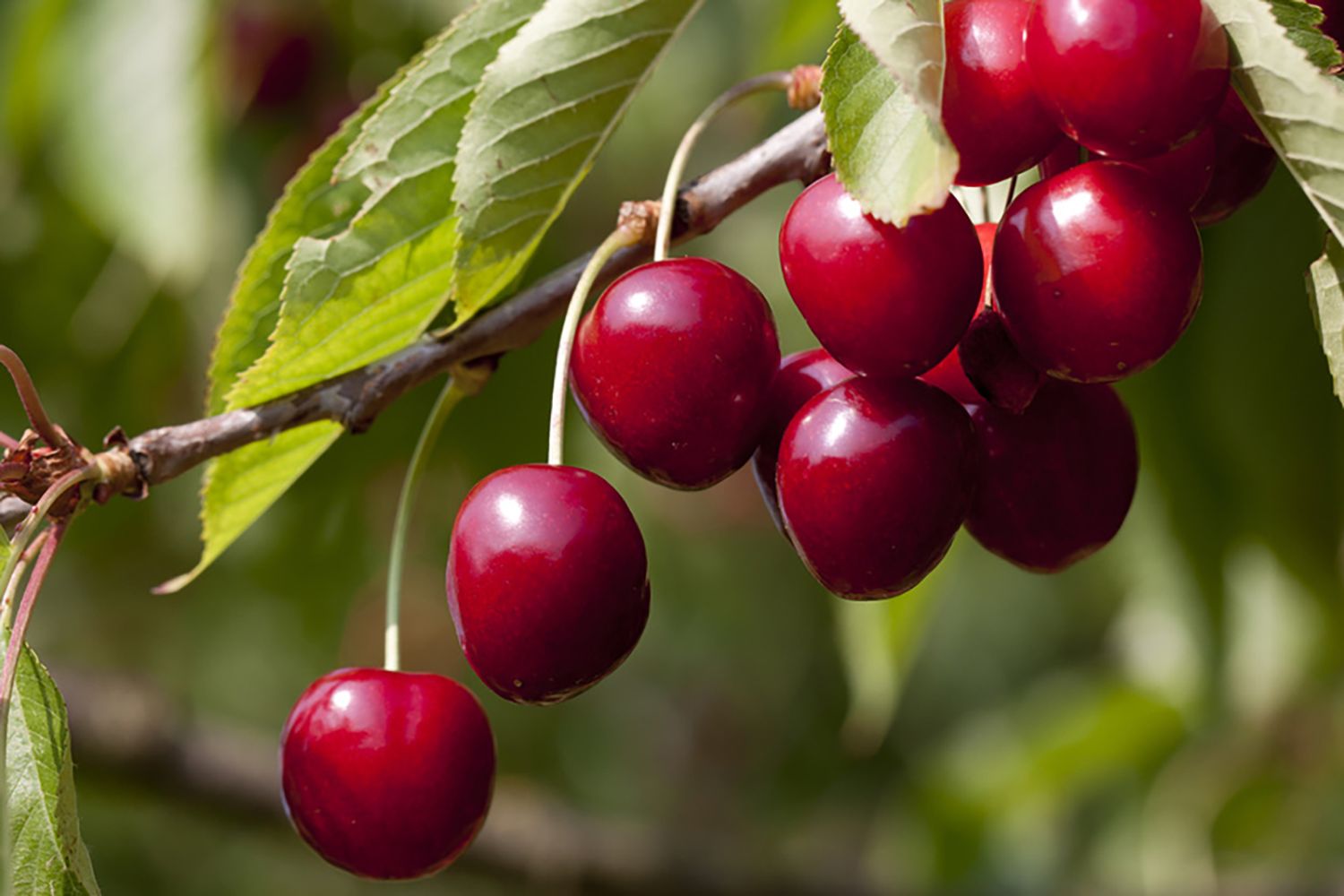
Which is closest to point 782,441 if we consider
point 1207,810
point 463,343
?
point 463,343

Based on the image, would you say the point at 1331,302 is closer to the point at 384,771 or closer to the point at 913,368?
the point at 913,368

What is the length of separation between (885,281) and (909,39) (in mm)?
130

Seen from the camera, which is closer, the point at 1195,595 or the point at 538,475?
the point at 538,475

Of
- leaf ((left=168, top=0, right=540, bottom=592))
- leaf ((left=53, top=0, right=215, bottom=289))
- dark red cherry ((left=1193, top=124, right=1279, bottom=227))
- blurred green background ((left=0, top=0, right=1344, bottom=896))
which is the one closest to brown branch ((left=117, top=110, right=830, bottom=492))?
leaf ((left=168, top=0, right=540, bottom=592))

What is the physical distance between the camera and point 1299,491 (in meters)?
1.71

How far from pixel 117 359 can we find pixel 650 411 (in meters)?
1.78

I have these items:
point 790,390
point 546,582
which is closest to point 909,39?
point 790,390

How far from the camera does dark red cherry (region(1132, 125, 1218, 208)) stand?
90cm

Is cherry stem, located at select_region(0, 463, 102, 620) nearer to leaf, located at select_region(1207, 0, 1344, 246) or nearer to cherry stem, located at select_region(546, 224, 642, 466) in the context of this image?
cherry stem, located at select_region(546, 224, 642, 466)

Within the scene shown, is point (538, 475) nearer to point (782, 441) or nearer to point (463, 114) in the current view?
point (782, 441)

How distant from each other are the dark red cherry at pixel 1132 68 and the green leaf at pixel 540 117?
12.9 inches

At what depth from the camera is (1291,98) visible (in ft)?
2.63

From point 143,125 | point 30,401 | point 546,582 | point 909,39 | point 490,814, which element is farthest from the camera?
point 490,814

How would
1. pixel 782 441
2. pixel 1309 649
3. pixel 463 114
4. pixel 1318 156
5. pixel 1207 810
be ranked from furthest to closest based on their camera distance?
pixel 1207 810 < pixel 1309 649 < pixel 463 114 < pixel 782 441 < pixel 1318 156
